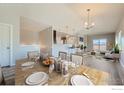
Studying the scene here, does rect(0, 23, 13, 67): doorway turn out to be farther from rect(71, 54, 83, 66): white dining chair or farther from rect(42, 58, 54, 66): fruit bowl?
rect(71, 54, 83, 66): white dining chair

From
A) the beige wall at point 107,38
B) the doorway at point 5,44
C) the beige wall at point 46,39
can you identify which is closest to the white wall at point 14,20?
the doorway at point 5,44

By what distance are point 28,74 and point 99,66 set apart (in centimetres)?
91

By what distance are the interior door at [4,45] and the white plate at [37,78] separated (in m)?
0.37

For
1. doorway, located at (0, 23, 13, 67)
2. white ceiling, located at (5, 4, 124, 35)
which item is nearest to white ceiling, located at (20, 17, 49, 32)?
white ceiling, located at (5, 4, 124, 35)

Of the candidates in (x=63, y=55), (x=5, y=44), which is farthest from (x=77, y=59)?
(x=5, y=44)

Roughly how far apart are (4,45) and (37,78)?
→ 1.79ft

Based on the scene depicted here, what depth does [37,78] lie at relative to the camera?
98cm

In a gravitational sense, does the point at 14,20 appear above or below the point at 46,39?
above

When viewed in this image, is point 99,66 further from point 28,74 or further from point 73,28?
point 28,74

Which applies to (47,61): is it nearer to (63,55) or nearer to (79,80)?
(63,55)

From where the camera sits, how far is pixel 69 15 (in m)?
1.31

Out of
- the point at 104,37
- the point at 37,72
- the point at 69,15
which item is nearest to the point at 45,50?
the point at 37,72

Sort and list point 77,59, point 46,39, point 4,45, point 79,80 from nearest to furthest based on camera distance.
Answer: point 79,80
point 4,45
point 46,39
point 77,59

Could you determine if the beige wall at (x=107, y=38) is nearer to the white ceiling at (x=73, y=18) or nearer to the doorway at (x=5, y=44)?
the white ceiling at (x=73, y=18)
